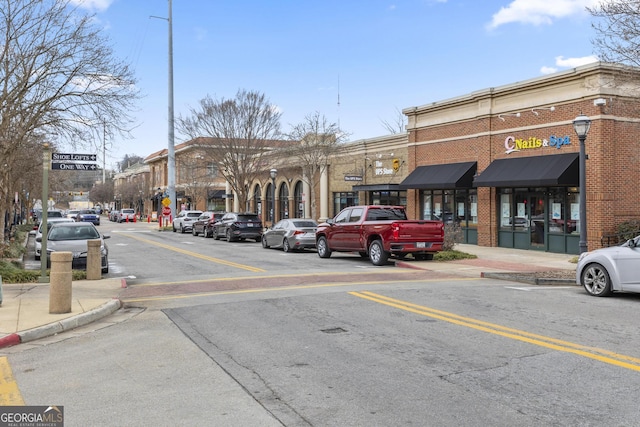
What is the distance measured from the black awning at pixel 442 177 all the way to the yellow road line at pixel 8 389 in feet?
67.2

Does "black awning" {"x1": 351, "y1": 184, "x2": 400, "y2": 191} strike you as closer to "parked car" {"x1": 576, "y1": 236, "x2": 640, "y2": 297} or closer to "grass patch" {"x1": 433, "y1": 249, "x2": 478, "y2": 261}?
"grass patch" {"x1": 433, "y1": 249, "x2": 478, "y2": 261}

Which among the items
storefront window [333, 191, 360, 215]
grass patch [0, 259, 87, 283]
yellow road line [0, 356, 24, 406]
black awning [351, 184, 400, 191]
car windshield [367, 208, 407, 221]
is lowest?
yellow road line [0, 356, 24, 406]

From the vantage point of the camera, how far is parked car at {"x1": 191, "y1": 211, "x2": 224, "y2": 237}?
114 feet

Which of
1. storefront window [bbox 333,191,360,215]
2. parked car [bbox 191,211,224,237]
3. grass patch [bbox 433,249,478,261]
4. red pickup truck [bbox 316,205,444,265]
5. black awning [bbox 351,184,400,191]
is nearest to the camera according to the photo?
red pickup truck [bbox 316,205,444,265]

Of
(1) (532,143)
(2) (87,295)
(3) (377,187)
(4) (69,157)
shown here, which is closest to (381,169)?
(3) (377,187)

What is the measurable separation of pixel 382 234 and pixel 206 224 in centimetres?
2054

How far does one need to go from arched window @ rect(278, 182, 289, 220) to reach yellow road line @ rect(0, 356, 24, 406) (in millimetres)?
37347

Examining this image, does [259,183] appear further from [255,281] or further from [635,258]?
[635,258]

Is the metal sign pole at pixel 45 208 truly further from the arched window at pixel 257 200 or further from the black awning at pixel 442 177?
the arched window at pixel 257 200

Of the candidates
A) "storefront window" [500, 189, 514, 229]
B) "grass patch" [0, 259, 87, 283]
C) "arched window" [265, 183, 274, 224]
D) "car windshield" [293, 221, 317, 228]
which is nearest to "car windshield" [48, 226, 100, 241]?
"grass patch" [0, 259, 87, 283]

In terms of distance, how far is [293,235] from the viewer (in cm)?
2286

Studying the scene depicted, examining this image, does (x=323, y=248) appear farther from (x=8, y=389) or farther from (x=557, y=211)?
(x=8, y=389)

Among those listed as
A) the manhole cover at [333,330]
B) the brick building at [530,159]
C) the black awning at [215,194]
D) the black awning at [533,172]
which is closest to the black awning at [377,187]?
the brick building at [530,159]

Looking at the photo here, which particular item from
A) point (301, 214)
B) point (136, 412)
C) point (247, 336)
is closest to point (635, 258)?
point (247, 336)
